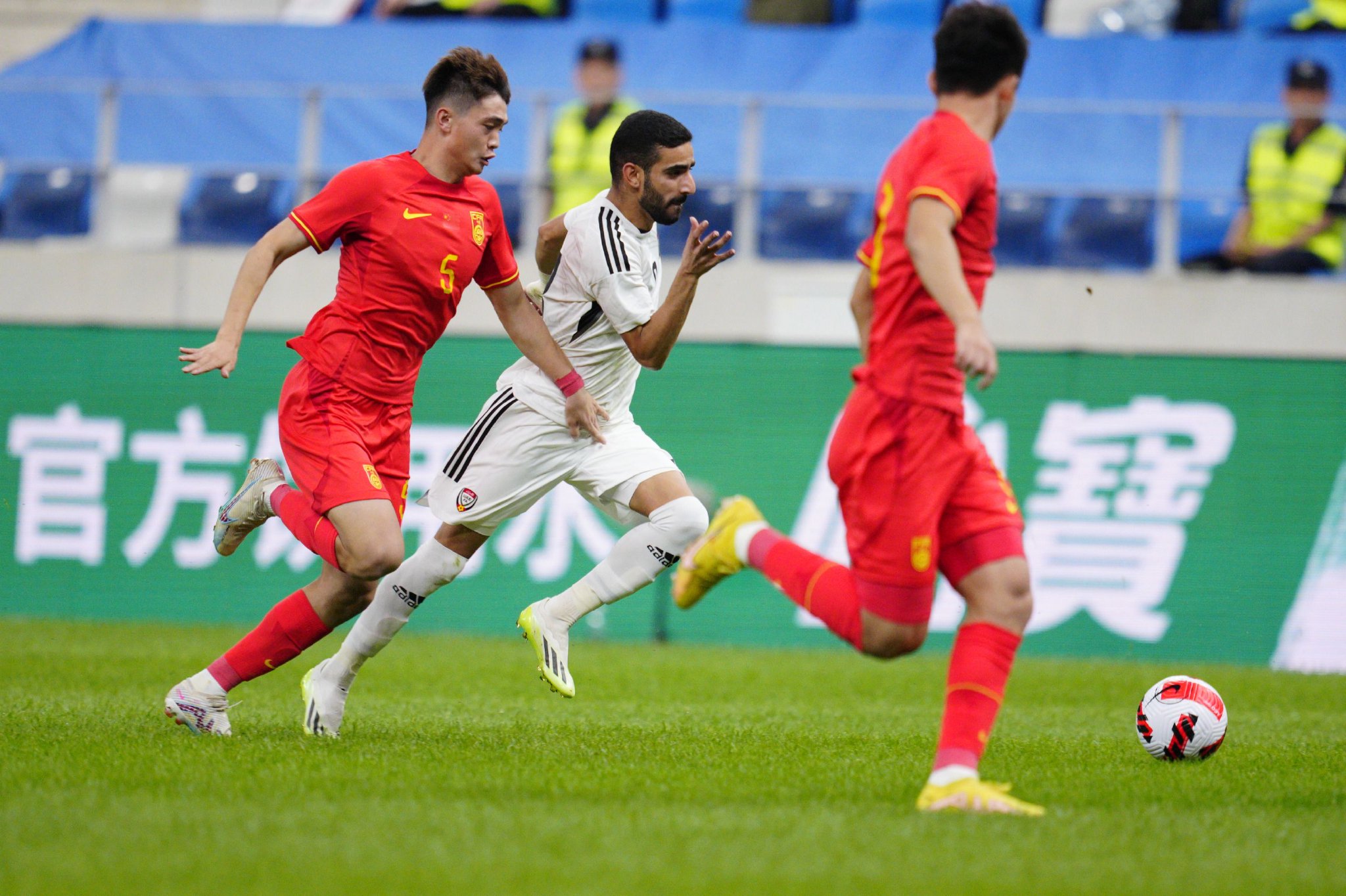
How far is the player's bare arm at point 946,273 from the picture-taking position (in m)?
3.96

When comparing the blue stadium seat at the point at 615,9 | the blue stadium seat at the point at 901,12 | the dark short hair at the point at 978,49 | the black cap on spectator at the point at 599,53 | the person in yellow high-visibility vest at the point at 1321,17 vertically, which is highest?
the person in yellow high-visibility vest at the point at 1321,17

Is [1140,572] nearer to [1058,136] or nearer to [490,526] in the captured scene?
[1058,136]

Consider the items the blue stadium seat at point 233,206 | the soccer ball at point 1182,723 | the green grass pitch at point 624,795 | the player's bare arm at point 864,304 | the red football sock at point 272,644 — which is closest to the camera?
the green grass pitch at point 624,795

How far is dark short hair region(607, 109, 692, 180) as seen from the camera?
6.04m

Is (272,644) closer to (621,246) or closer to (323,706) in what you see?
(323,706)

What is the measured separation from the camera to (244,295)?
549cm

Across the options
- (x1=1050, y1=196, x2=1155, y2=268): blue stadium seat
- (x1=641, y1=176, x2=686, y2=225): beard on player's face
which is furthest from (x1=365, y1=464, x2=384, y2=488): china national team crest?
(x1=1050, y1=196, x2=1155, y2=268): blue stadium seat

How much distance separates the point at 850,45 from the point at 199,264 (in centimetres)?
700

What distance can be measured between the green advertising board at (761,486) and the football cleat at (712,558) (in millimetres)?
5813

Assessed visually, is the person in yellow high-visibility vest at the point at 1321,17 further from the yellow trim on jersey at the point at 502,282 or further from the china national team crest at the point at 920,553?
the china national team crest at the point at 920,553

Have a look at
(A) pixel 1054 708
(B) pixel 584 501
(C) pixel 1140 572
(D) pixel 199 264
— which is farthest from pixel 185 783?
(D) pixel 199 264

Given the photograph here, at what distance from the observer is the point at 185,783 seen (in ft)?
15.3

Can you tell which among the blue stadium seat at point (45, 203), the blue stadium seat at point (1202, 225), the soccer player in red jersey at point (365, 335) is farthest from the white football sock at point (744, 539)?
the blue stadium seat at point (45, 203)

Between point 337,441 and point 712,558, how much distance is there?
1.62 m
